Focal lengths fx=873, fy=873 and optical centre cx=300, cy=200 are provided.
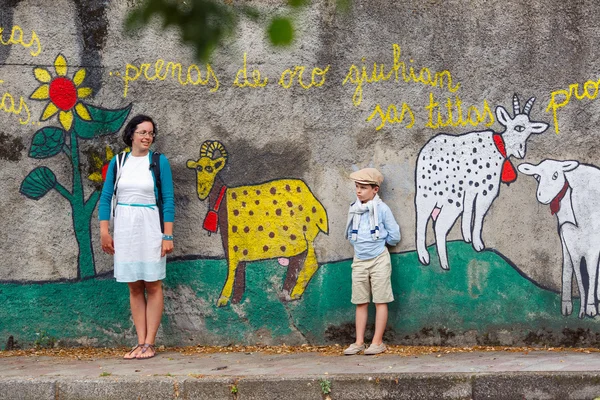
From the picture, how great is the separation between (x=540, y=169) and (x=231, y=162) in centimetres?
235

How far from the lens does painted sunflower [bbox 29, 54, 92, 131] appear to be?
6.85 meters

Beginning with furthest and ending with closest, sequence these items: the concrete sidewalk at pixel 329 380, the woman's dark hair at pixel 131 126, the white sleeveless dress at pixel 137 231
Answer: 1. the woman's dark hair at pixel 131 126
2. the white sleeveless dress at pixel 137 231
3. the concrete sidewalk at pixel 329 380

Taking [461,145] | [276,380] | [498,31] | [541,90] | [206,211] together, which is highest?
[498,31]

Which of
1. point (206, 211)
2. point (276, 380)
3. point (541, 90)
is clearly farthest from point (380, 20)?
point (276, 380)

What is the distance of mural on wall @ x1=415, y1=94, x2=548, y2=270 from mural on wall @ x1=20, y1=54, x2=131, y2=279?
7.92ft

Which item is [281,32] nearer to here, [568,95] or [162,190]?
[162,190]

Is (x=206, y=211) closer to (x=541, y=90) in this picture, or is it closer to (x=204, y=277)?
(x=204, y=277)

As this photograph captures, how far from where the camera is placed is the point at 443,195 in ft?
21.8

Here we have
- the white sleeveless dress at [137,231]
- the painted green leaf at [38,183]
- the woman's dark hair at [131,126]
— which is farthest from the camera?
the painted green leaf at [38,183]

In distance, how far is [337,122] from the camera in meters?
6.71

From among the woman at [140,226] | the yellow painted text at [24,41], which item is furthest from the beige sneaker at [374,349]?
the yellow painted text at [24,41]

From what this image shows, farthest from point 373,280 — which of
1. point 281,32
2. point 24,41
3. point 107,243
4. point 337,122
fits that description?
point 281,32

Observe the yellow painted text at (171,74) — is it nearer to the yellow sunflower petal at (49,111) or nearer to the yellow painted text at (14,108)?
the yellow sunflower petal at (49,111)

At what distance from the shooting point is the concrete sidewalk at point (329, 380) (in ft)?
18.1
